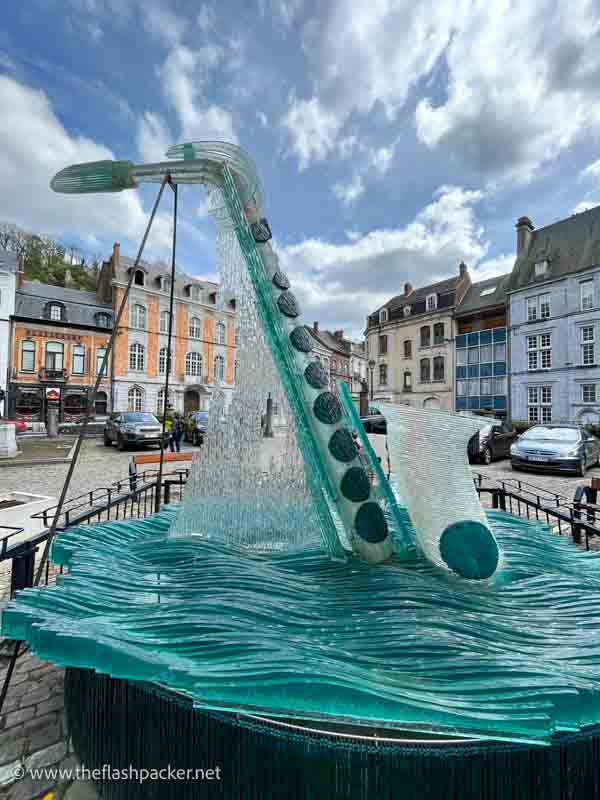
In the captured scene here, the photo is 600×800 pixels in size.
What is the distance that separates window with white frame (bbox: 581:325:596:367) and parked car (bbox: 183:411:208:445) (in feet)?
72.1

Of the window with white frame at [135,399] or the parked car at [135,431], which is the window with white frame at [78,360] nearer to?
the window with white frame at [135,399]

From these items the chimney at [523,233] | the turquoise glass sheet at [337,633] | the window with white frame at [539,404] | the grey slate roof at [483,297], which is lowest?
the turquoise glass sheet at [337,633]

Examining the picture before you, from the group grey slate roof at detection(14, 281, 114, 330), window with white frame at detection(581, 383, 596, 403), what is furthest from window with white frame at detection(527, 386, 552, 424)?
grey slate roof at detection(14, 281, 114, 330)

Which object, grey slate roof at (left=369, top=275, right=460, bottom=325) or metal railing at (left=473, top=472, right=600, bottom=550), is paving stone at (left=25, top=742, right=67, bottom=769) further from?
grey slate roof at (left=369, top=275, right=460, bottom=325)

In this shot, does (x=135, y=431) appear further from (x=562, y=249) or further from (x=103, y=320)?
(x=562, y=249)

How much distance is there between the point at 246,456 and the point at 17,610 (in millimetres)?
1850

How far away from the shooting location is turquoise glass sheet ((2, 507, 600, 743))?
1580mm

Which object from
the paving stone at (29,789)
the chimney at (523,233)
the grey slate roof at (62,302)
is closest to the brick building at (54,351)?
the grey slate roof at (62,302)

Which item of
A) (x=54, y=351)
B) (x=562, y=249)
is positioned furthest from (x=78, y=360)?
(x=562, y=249)

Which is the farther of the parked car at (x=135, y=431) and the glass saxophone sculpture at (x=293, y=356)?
the parked car at (x=135, y=431)

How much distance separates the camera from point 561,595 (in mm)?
2570

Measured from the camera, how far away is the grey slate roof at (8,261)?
26298 millimetres

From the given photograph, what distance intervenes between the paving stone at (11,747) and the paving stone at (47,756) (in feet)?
0.28

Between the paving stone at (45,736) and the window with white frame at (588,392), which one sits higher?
the window with white frame at (588,392)
